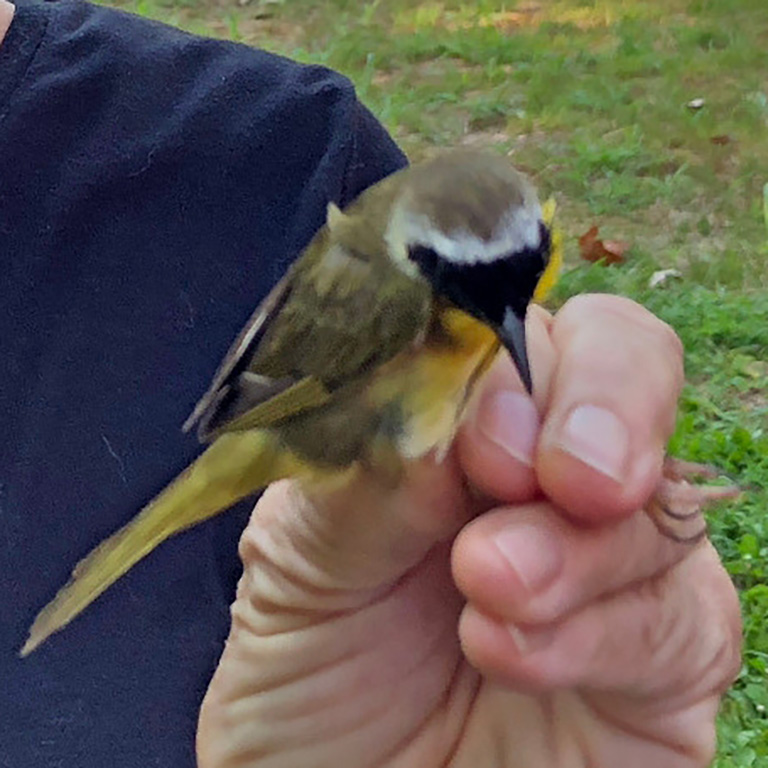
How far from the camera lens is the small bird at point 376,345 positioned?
45.9 inches

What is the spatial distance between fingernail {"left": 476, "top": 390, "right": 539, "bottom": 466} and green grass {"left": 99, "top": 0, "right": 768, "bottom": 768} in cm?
119

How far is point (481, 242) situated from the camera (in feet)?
3.78

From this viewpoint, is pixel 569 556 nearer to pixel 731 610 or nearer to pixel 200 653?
pixel 731 610

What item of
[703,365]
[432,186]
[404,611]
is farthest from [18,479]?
[703,365]

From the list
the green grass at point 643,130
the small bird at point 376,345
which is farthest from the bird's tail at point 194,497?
the green grass at point 643,130

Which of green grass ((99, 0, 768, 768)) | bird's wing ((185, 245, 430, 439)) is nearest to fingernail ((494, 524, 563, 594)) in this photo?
bird's wing ((185, 245, 430, 439))

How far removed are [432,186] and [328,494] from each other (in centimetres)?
29

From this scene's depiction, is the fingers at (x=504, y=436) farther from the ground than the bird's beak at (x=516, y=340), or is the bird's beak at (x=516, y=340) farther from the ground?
the bird's beak at (x=516, y=340)

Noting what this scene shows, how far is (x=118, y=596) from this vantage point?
5.23 feet

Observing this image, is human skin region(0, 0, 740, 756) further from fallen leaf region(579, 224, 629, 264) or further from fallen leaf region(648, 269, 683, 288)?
fallen leaf region(579, 224, 629, 264)

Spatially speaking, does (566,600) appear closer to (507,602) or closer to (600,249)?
(507,602)

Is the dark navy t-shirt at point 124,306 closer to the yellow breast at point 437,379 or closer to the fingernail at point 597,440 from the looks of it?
the yellow breast at point 437,379

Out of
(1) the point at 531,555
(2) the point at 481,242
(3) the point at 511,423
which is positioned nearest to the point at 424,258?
(2) the point at 481,242

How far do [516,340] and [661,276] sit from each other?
2175 millimetres
